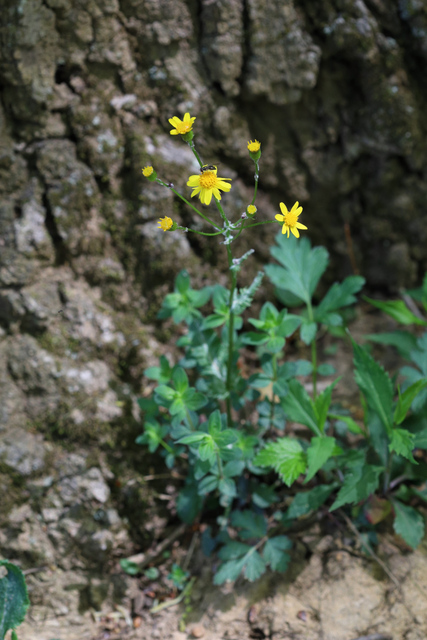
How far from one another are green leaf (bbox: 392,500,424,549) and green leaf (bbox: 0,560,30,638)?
1468 millimetres

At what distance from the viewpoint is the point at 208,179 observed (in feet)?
5.16

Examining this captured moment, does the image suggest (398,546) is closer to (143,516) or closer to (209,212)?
(143,516)

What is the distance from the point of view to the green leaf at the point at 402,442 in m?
1.73

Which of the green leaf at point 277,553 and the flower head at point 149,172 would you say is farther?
the green leaf at point 277,553

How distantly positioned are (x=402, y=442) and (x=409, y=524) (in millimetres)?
407

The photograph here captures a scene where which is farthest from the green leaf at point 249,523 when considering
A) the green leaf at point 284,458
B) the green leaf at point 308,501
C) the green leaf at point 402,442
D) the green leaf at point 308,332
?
the green leaf at point 308,332

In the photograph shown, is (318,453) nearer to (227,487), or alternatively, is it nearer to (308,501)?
(308,501)

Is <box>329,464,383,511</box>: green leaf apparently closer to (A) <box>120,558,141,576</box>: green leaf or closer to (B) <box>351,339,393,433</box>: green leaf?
(B) <box>351,339,393,433</box>: green leaf

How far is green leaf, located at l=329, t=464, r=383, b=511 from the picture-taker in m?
1.79

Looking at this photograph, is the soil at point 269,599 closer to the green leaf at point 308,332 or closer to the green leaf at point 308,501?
the green leaf at point 308,501

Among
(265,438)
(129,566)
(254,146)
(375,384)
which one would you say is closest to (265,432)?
(265,438)

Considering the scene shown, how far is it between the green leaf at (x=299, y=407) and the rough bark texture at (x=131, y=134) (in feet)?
2.51

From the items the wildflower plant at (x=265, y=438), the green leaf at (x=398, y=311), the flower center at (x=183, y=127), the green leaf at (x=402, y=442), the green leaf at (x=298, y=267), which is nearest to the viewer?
the flower center at (x=183, y=127)

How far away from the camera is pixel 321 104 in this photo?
8.26ft
